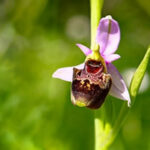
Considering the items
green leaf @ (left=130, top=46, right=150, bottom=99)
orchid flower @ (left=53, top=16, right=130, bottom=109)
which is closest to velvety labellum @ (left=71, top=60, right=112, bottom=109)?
orchid flower @ (left=53, top=16, right=130, bottom=109)

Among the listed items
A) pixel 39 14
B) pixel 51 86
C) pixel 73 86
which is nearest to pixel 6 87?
pixel 51 86

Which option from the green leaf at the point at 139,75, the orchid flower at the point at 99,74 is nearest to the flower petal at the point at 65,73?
the orchid flower at the point at 99,74

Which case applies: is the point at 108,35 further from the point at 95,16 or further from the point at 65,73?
the point at 65,73

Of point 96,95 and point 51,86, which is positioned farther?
point 51,86

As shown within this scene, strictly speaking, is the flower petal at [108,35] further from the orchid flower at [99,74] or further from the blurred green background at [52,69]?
the blurred green background at [52,69]

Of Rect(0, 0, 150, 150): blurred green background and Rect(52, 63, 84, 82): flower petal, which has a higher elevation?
Rect(52, 63, 84, 82): flower petal

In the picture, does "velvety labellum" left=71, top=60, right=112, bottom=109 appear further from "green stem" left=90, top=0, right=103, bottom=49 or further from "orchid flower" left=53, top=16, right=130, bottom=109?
"green stem" left=90, top=0, right=103, bottom=49

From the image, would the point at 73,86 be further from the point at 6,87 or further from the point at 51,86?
the point at 51,86
